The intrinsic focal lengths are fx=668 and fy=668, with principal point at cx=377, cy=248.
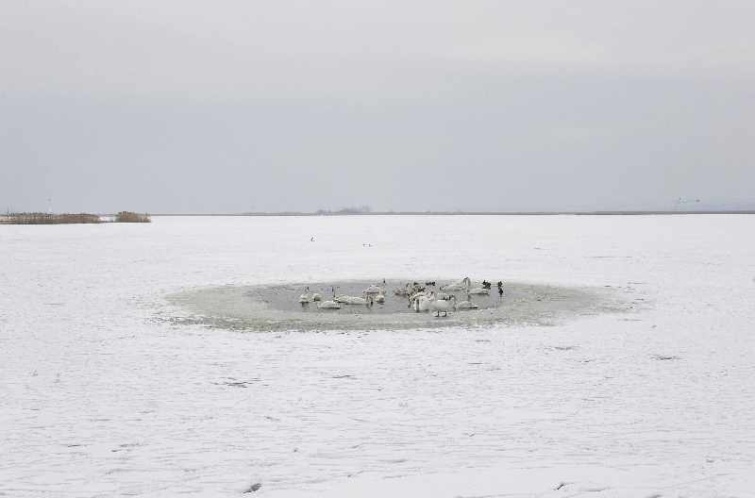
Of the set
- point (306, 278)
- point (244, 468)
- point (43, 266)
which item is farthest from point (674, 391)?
point (43, 266)

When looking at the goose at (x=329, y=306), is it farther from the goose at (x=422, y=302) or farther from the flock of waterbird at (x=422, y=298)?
the goose at (x=422, y=302)

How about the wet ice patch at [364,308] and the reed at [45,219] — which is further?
the reed at [45,219]

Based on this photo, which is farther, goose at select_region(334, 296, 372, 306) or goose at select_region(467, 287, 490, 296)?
goose at select_region(467, 287, 490, 296)

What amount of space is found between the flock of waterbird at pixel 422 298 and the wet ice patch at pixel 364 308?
0.08 m

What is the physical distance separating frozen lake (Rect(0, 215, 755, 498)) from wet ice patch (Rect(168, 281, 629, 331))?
0.40m

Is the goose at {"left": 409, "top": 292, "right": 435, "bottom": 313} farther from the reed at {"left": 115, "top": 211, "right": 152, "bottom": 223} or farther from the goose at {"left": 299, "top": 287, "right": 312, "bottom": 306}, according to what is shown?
the reed at {"left": 115, "top": 211, "right": 152, "bottom": 223}

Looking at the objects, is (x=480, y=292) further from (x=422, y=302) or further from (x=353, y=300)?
(x=353, y=300)

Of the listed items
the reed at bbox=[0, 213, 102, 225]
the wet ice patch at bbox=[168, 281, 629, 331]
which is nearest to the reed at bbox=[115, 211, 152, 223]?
the reed at bbox=[0, 213, 102, 225]

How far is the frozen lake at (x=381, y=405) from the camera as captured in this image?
480 cm

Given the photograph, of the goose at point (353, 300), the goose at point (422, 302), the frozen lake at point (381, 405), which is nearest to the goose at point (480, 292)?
the goose at point (422, 302)

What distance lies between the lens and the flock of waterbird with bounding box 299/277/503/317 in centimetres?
1290

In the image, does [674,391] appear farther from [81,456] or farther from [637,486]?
[81,456]

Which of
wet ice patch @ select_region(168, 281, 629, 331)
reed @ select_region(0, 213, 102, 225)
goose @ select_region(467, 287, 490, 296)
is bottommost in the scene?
wet ice patch @ select_region(168, 281, 629, 331)

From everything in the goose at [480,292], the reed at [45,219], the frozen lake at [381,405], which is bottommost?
the frozen lake at [381,405]
